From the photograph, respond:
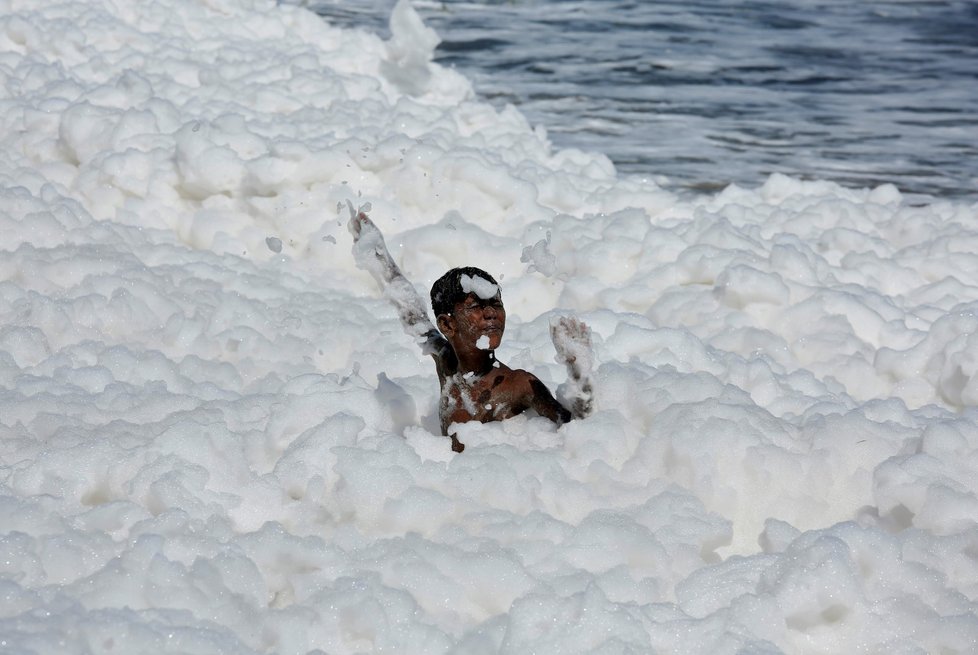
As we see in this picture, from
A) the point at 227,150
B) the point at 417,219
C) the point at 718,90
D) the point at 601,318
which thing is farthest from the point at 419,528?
the point at 718,90

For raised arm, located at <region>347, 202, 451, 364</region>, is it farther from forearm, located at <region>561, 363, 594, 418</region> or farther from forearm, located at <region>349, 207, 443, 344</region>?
forearm, located at <region>561, 363, 594, 418</region>

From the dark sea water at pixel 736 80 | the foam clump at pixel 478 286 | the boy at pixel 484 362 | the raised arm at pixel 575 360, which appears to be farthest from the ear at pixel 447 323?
the dark sea water at pixel 736 80

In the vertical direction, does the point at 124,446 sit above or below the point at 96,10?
below

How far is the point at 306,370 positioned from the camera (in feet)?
12.0

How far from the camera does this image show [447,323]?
307cm

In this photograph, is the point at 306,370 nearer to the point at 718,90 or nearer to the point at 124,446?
the point at 124,446

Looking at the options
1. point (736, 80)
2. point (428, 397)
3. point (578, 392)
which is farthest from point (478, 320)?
point (736, 80)

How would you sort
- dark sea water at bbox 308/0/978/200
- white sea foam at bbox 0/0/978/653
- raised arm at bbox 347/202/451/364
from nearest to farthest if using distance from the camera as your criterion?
1. white sea foam at bbox 0/0/978/653
2. raised arm at bbox 347/202/451/364
3. dark sea water at bbox 308/0/978/200

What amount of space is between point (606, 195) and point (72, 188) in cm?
226

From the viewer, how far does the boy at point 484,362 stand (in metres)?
2.99

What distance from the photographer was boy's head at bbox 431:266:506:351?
2.99 m

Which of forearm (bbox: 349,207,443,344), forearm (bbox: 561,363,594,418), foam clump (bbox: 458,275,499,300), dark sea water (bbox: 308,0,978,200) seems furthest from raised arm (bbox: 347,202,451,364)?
dark sea water (bbox: 308,0,978,200)

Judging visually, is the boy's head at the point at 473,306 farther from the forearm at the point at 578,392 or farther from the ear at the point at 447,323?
the forearm at the point at 578,392

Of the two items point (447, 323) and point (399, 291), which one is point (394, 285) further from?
point (447, 323)
